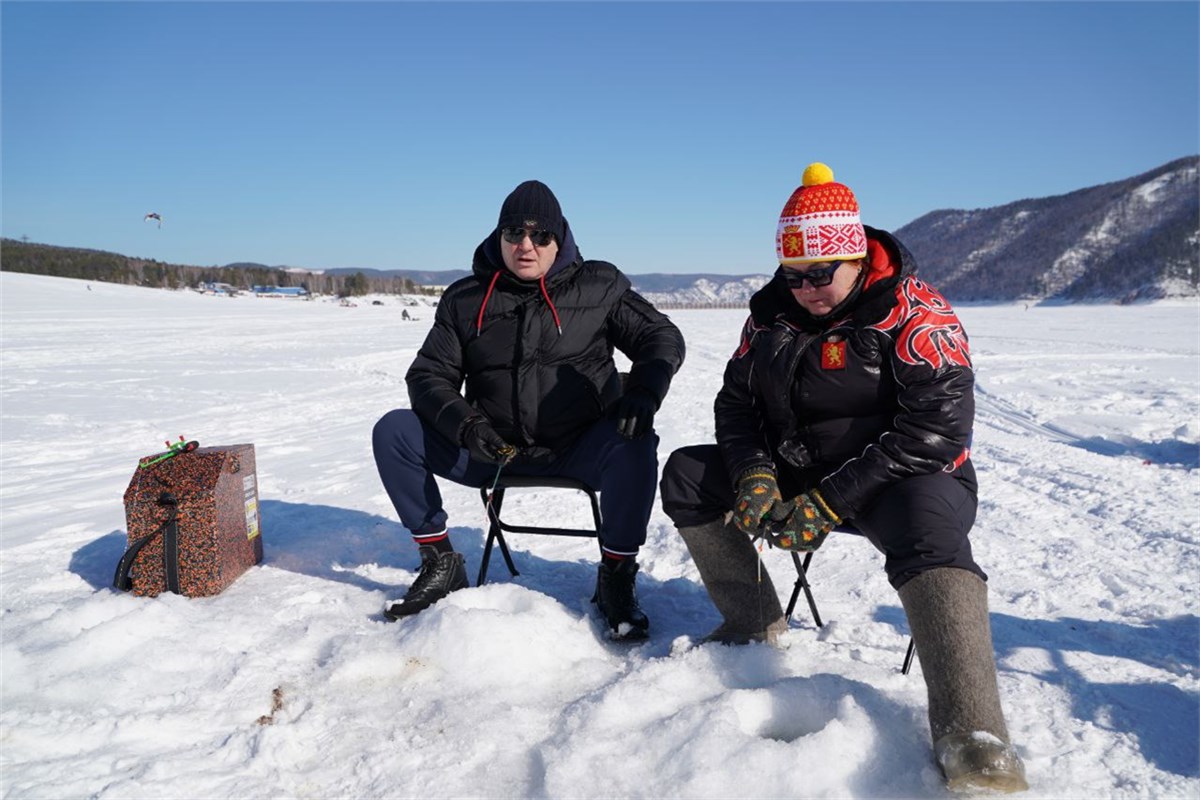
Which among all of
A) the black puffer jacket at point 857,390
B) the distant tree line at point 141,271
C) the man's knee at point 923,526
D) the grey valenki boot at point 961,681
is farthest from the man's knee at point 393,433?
the distant tree line at point 141,271

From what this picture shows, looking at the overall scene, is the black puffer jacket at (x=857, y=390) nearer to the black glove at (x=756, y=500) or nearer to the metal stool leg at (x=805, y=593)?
the black glove at (x=756, y=500)

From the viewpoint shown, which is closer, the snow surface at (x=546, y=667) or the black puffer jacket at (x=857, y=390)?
the snow surface at (x=546, y=667)

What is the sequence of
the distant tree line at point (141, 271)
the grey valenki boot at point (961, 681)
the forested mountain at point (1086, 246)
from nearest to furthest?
the grey valenki boot at point (961, 681) < the distant tree line at point (141, 271) < the forested mountain at point (1086, 246)

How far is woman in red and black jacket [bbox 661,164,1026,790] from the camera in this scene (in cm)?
176

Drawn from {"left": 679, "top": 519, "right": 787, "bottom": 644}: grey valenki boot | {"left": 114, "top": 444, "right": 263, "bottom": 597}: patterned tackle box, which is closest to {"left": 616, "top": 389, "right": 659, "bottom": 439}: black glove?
{"left": 679, "top": 519, "right": 787, "bottom": 644}: grey valenki boot

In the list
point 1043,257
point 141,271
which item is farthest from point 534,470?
point 1043,257

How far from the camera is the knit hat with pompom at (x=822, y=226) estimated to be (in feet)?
7.14

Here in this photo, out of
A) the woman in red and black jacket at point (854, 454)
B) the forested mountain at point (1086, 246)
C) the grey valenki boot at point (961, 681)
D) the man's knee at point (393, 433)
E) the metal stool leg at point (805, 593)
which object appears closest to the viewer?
the grey valenki boot at point (961, 681)

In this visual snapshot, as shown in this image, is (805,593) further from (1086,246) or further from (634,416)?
(1086,246)

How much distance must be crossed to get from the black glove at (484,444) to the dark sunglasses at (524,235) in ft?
2.25

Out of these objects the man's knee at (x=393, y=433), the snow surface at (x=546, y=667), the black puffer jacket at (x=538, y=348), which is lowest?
the snow surface at (x=546, y=667)

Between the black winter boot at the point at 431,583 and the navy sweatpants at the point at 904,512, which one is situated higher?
the navy sweatpants at the point at 904,512

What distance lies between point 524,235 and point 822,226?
45.7 inches

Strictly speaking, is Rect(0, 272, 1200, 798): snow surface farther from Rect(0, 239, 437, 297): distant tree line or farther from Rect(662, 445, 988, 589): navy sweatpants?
Rect(0, 239, 437, 297): distant tree line
